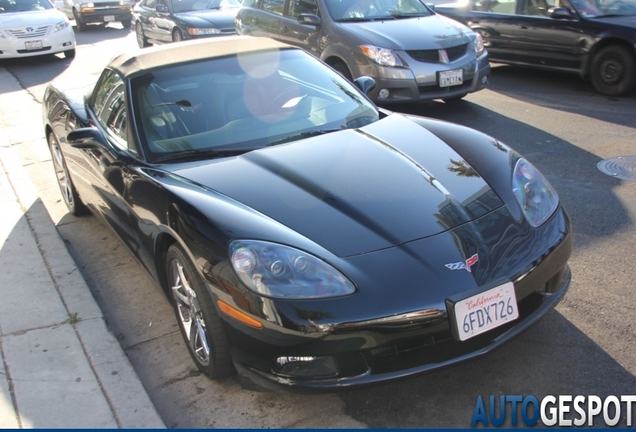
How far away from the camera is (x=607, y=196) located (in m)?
5.36

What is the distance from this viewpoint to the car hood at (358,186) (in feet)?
10.4

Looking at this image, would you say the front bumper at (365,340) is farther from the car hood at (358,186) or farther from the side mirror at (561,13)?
the side mirror at (561,13)

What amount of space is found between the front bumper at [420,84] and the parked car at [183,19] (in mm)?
5913

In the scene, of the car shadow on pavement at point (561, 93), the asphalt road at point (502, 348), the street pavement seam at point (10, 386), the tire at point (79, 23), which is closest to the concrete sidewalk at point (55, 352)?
the street pavement seam at point (10, 386)

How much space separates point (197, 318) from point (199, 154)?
3.29 ft

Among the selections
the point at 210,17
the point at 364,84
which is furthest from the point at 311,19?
the point at 210,17

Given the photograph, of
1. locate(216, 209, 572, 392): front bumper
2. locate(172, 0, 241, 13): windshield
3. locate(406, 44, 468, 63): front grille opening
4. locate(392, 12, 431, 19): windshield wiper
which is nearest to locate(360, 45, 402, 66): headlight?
locate(406, 44, 468, 63): front grille opening

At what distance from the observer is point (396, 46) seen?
7.84 m

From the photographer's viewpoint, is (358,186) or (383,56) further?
(383,56)

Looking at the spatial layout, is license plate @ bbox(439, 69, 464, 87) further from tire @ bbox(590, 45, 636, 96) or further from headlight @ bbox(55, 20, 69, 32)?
headlight @ bbox(55, 20, 69, 32)

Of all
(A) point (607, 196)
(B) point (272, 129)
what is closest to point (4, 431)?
(B) point (272, 129)

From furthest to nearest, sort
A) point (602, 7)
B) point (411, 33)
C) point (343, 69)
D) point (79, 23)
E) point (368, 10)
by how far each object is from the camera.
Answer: point (79, 23) → point (602, 7) → point (368, 10) → point (343, 69) → point (411, 33)

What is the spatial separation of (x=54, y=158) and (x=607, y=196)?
4444mm

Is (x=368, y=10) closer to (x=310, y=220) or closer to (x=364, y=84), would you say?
(x=364, y=84)
